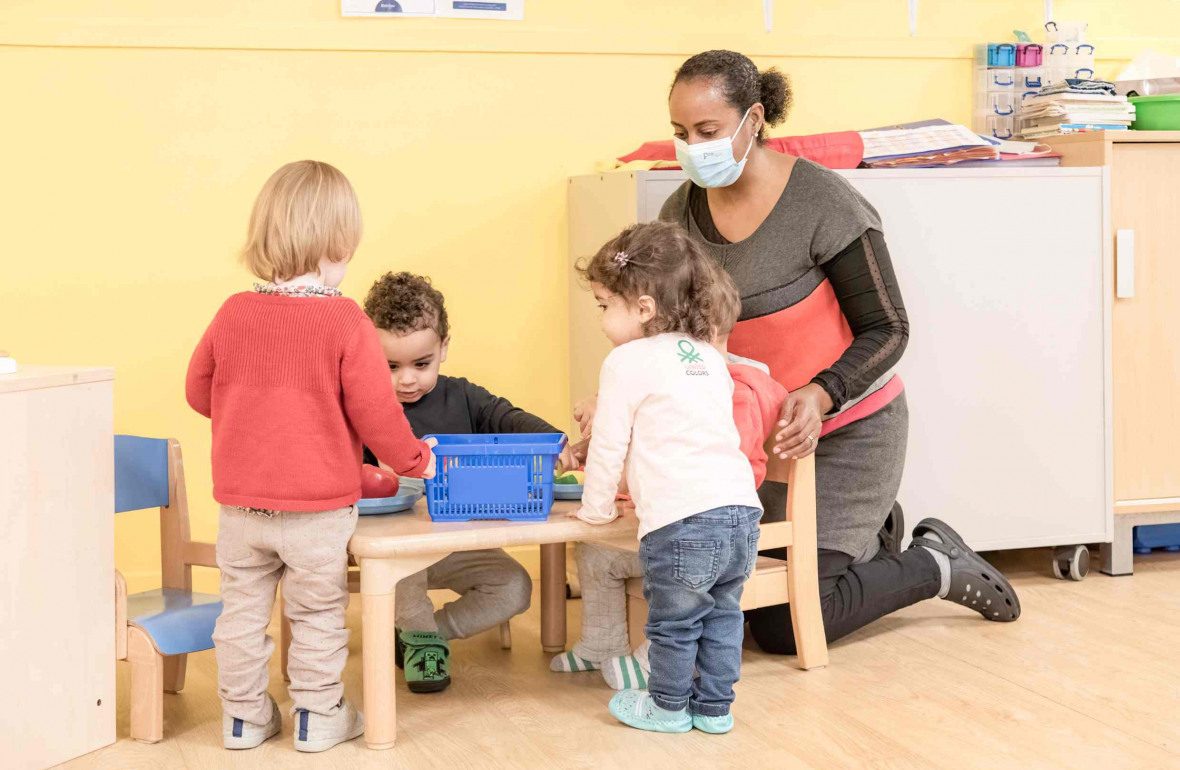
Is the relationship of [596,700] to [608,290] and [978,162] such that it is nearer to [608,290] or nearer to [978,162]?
[608,290]

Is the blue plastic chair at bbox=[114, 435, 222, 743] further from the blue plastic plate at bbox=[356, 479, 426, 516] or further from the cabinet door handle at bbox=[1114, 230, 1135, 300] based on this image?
the cabinet door handle at bbox=[1114, 230, 1135, 300]

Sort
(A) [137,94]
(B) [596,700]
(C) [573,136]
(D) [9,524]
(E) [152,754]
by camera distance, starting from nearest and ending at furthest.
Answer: (D) [9,524] → (E) [152,754] → (B) [596,700] → (A) [137,94] → (C) [573,136]

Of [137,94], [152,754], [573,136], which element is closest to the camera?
[152,754]

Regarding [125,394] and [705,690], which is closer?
[705,690]

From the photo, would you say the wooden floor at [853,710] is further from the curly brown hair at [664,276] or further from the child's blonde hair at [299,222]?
the child's blonde hair at [299,222]

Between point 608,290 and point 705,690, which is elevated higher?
point 608,290

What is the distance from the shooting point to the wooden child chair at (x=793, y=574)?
94.7 inches

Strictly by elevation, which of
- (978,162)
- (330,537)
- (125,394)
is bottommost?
(330,537)

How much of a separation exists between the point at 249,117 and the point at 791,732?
6.81 ft

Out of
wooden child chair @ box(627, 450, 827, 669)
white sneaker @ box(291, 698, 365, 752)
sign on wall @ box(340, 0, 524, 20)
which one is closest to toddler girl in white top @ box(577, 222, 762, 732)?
wooden child chair @ box(627, 450, 827, 669)

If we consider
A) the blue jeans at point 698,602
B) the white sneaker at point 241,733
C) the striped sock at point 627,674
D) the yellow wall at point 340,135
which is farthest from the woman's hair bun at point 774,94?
the white sneaker at point 241,733

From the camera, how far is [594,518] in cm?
212

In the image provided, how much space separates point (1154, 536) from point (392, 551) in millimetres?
2445

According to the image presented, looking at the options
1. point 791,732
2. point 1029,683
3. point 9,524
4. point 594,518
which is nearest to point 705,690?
point 791,732
